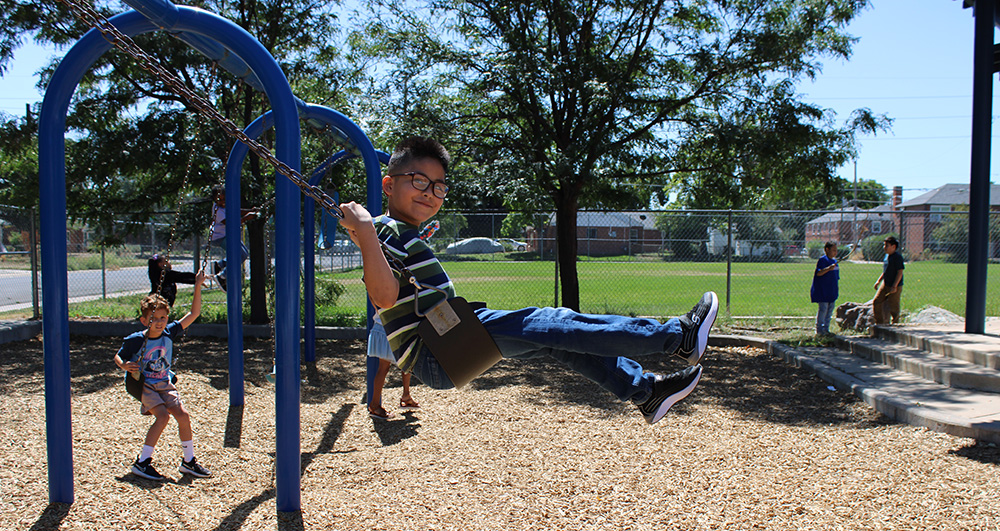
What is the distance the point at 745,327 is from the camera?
31.9 ft

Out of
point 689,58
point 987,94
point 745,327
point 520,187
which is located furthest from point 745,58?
point 745,327

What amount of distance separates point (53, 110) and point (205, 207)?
18.9 feet

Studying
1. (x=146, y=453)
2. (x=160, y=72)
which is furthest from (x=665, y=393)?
(x=146, y=453)

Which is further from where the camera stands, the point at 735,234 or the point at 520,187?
the point at 735,234

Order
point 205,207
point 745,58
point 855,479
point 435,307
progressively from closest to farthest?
point 435,307
point 855,479
point 745,58
point 205,207

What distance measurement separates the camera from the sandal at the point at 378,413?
16.5 feet

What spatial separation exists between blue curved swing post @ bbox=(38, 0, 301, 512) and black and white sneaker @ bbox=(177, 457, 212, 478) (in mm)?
635

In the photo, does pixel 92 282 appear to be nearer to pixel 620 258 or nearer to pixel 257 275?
pixel 257 275

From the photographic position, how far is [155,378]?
350cm

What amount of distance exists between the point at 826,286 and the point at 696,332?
699 centimetres

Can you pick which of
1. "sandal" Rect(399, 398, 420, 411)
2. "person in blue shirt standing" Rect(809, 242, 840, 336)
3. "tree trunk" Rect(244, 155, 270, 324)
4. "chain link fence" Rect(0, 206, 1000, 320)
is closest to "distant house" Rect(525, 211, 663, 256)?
"chain link fence" Rect(0, 206, 1000, 320)

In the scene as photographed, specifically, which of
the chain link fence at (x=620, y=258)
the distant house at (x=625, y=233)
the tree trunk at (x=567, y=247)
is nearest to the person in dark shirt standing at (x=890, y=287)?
the chain link fence at (x=620, y=258)

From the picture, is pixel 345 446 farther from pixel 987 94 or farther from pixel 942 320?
pixel 942 320

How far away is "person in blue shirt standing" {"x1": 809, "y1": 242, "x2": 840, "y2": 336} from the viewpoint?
28.3ft
